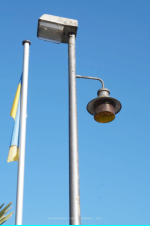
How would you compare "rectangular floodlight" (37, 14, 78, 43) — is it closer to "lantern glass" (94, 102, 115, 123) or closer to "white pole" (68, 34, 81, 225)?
"white pole" (68, 34, 81, 225)

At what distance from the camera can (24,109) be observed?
5.83 meters

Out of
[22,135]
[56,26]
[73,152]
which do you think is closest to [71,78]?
[56,26]

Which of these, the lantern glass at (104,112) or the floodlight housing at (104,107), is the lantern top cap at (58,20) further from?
the lantern glass at (104,112)

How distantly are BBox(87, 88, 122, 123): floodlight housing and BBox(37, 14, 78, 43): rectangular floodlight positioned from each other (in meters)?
1.11

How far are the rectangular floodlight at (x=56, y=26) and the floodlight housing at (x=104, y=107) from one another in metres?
1.11

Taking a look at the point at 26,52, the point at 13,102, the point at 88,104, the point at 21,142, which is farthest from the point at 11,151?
the point at 26,52

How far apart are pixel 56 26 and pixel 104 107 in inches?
60.8

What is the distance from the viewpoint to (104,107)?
5.27 meters

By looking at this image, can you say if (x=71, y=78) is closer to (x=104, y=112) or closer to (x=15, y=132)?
(x=104, y=112)

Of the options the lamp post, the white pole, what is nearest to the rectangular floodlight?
the lamp post

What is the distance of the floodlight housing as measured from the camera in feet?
17.3

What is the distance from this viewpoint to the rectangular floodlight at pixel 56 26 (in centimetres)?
543

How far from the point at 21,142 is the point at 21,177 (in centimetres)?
65

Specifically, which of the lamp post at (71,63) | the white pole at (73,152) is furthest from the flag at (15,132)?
the white pole at (73,152)
